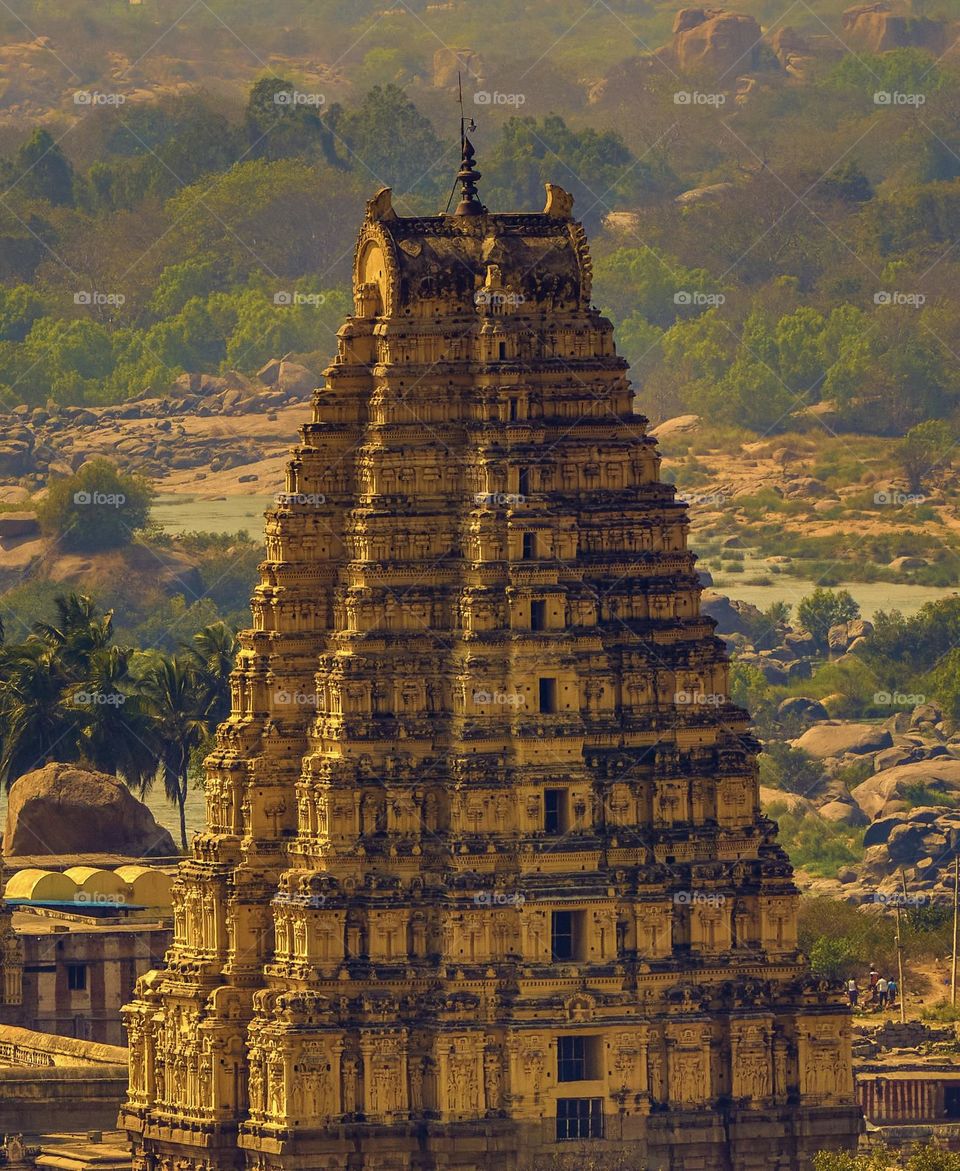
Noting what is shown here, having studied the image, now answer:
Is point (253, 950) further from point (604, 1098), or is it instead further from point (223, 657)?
point (223, 657)

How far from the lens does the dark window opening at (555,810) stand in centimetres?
13488

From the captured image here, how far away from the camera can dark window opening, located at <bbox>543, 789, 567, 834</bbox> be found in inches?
5310

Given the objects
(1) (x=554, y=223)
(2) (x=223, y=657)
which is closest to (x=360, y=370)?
(1) (x=554, y=223)

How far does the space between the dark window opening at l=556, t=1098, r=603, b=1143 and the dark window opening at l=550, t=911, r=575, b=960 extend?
2827mm

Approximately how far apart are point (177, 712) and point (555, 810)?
2014 inches

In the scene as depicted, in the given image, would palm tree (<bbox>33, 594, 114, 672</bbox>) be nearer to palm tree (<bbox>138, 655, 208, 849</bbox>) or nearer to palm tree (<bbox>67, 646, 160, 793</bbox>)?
palm tree (<bbox>67, 646, 160, 793</bbox>)

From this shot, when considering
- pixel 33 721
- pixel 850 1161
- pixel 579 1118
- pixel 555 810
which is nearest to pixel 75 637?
pixel 33 721

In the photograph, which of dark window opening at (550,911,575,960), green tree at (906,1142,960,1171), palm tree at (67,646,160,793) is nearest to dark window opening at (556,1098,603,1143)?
dark window opening at (550,911,575,960)

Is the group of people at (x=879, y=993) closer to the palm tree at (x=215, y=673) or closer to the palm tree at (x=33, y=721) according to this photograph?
the palm tree at (x=215, y=673)

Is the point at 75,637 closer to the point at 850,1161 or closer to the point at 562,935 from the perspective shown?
the point at 562,935

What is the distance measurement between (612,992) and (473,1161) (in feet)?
14.2

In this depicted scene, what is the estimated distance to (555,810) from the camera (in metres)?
135

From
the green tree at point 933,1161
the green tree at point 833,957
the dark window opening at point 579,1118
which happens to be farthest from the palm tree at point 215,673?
the green tree at point 933,1161

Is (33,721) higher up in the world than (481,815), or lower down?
higher up
